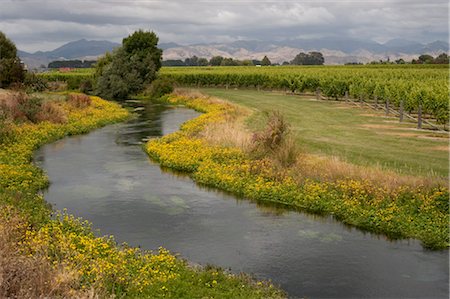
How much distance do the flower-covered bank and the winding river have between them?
0.71 metres

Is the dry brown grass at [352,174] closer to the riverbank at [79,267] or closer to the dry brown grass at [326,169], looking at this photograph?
the dry brown grass at [326,169]

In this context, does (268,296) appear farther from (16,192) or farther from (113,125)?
(113,125)

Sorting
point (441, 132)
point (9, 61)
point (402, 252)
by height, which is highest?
point (9, 61)

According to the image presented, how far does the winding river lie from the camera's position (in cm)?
1461

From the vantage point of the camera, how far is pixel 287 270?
1520cm

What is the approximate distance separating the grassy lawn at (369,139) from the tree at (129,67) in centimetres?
2939

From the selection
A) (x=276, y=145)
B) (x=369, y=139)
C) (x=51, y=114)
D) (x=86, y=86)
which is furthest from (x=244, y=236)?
(x=86, y=86)

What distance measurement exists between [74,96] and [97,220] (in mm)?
38635

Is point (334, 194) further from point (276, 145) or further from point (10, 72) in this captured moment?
point (10, 72)

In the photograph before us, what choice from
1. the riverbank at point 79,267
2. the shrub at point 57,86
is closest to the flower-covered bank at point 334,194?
the riverbank at point 79,267

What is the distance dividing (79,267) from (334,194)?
12.3m

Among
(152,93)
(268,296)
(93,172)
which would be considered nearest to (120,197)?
(93,172)

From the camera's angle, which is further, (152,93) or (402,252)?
(152,93)

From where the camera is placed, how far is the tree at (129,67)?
74.3m
